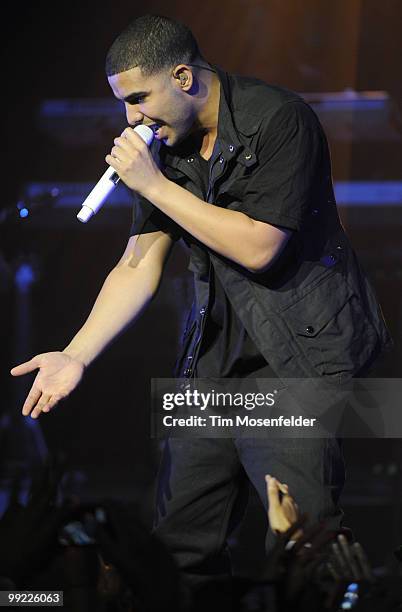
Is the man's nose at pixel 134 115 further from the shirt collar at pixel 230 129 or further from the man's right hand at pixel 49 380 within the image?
the man's right hand at pixel 49 380

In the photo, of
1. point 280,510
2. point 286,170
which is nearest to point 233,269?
point 286,170

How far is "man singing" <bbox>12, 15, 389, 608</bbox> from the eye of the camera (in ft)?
6.63

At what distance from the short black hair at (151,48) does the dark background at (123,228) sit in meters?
1.51

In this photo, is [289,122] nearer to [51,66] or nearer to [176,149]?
[176,149]

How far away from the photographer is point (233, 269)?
216cm

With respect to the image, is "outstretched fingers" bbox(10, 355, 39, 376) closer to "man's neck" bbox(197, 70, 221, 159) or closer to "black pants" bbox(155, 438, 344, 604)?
"black pants" bbox(155, 438, 344, 604)

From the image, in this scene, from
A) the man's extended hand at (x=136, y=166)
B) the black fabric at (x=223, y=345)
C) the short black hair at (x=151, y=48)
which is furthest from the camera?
the black fabric at (x=223, y=345)

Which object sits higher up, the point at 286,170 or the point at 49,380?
the point at 286,170

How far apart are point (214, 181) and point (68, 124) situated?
1.66 meters

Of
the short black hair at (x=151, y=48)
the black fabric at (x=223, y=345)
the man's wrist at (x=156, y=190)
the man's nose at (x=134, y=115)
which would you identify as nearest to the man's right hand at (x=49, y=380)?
the black fabric at (x=223, y=345)

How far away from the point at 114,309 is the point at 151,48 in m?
0.62

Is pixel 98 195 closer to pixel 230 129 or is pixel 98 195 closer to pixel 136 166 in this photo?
pixel 136 166

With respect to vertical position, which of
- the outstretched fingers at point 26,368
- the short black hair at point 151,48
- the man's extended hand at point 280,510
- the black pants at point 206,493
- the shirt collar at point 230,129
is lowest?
the black pants at point 206,493

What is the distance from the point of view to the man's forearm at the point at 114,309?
223 centimetres
